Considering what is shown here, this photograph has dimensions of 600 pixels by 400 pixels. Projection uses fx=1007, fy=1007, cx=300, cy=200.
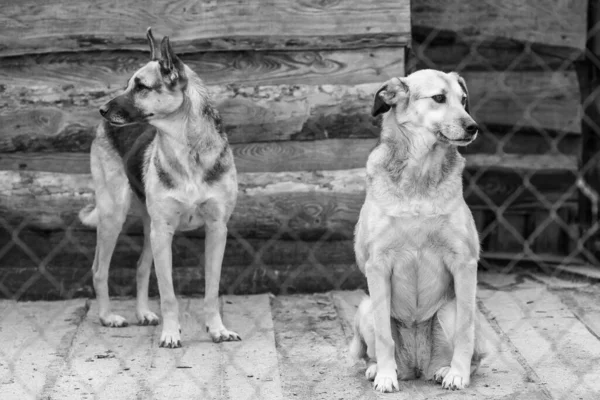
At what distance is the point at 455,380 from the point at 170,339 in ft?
5.22

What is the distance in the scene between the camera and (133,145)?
5.50 metres

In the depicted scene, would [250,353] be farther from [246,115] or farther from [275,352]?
[246,115]

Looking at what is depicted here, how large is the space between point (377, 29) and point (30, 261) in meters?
2.50

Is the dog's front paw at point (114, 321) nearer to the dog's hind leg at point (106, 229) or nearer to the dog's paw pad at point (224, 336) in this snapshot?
the dog's hind leg at point (106, 229)

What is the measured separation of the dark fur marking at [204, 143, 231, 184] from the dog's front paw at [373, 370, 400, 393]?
1.52 metres

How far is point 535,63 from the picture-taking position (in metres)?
6.55

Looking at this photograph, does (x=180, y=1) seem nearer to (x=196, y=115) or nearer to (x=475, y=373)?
(x=196, y=115)

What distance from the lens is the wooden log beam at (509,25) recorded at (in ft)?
20.9

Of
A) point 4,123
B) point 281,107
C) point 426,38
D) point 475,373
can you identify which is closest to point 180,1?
point 281,107

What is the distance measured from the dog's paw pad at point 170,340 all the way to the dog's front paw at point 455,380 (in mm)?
1501

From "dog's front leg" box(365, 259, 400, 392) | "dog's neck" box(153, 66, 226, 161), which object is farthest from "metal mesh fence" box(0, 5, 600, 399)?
"dog's neck" box(153, 66, 226, 161)

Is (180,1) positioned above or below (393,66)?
above

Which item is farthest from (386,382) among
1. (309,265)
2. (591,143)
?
(591,143)

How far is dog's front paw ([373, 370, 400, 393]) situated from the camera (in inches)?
163
